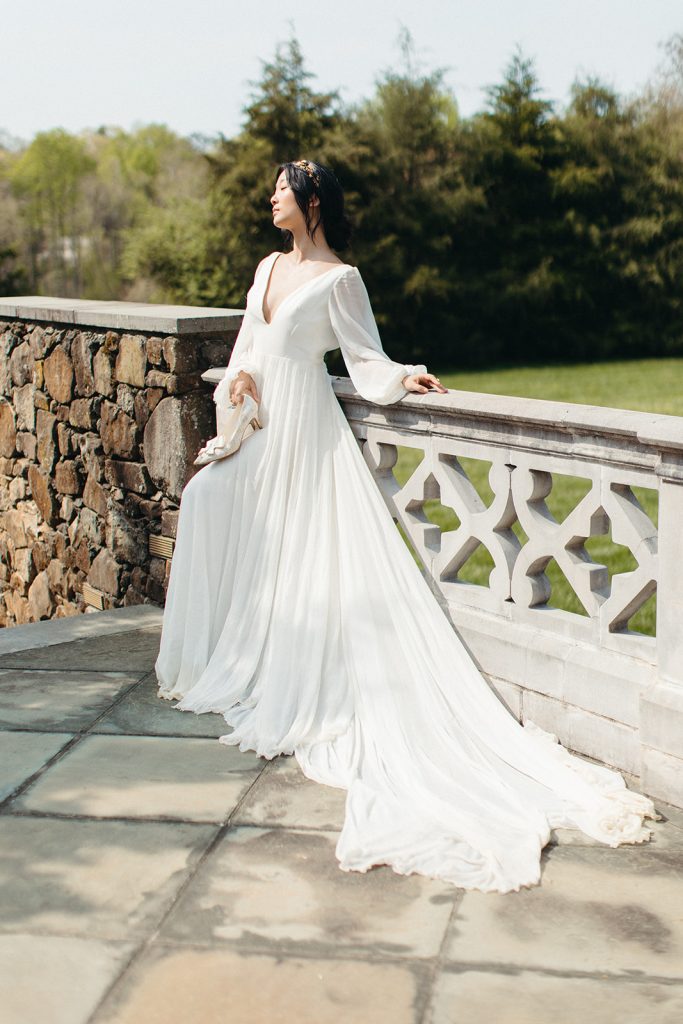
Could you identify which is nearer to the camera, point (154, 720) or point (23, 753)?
point (23, 753)

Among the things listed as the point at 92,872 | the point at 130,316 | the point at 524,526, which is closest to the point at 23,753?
the point at 92,872

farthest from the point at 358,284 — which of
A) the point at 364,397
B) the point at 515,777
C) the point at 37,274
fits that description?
the point at 37,274

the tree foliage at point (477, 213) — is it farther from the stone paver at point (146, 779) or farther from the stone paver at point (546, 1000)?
the stone paver at point (546, 1000)

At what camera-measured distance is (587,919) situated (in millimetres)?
2818

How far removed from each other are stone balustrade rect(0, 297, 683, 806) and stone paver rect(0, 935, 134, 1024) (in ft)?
5.37

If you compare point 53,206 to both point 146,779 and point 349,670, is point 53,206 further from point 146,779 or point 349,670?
point 146,779

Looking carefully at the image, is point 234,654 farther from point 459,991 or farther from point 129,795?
point 459,991

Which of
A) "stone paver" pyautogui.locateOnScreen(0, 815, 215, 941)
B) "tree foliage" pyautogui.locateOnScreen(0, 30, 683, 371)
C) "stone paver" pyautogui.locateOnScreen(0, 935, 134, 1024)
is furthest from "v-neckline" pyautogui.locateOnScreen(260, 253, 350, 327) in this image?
"tree foliage" pyautogui.locateOnScreen(0, 30, 683, 371)

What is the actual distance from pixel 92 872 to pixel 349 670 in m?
1.28

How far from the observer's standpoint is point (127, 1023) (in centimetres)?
244

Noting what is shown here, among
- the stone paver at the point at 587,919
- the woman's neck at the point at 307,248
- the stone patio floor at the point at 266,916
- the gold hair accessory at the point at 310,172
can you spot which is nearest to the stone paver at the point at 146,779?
the stone patio floor at the point at 266,916

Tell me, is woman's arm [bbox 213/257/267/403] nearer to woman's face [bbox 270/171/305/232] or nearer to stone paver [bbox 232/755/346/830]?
woman's face [bbox 270/171/305/232]

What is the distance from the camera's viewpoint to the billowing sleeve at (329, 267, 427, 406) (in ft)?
14.0

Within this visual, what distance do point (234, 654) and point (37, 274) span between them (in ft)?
157
